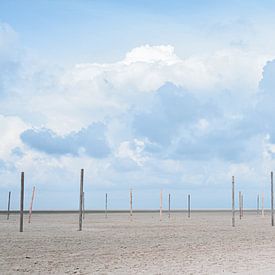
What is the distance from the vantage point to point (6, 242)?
23359 mm

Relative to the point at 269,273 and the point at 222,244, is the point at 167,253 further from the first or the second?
the point at 269,273

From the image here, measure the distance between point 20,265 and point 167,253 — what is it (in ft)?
17.2

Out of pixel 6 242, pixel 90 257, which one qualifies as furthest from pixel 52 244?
pixel 90 257

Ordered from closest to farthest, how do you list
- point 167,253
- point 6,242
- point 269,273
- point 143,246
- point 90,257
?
point 269,273, point 90,257, point 167,253, point 143,246, point 6,242

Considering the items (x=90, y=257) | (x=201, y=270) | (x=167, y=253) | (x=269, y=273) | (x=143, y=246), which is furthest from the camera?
(x=143, y=246)

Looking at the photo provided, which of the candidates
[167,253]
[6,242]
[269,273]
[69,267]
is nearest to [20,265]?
[69,267]

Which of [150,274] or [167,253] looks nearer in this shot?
[150,274]

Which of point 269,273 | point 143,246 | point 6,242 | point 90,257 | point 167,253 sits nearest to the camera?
point 269,273

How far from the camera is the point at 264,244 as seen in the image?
22.7 metres

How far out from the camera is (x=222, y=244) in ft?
74.3

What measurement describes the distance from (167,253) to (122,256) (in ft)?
5.77

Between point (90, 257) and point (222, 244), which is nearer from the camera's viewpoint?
point (90, 257)

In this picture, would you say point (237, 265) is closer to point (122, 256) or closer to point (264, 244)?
point (122, 256)

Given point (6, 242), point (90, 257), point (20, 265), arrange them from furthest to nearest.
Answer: point (6, 242), point (90, 257), point (20, 265)
